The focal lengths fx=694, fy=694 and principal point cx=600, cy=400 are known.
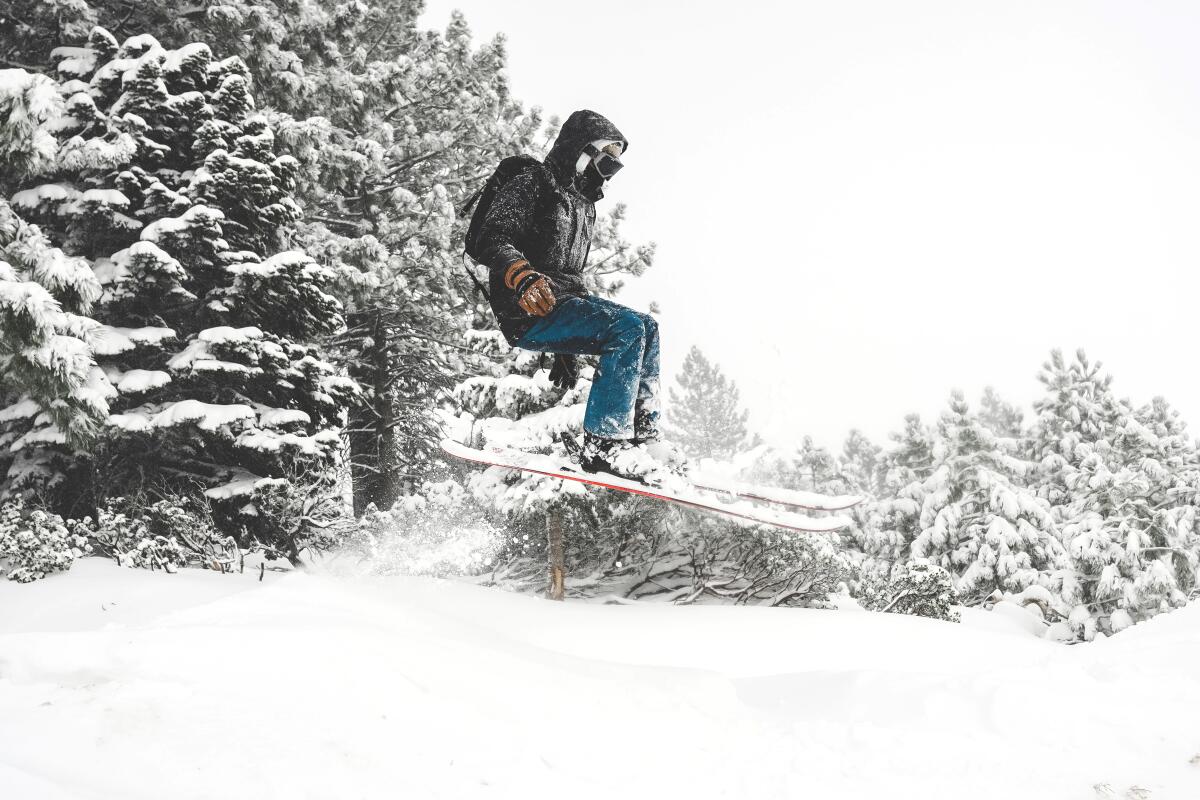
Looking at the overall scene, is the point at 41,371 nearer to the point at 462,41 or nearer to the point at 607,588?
the point at 607,588

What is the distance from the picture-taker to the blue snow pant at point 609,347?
12.1 feet

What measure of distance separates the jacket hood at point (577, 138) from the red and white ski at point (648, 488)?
1730 millimetres

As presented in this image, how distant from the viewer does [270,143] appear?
865cm

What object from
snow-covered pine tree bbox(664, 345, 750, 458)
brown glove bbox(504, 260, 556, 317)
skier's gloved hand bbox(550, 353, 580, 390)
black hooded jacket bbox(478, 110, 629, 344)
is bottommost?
skier's gloved hand bbox(550, 353, 580, 390)

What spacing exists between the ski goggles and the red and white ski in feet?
5.71

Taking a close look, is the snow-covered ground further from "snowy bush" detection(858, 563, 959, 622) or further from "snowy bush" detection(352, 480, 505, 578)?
"snowy bush" detection(858, 563, 959, 622)

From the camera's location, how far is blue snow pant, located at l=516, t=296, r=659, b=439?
3676 millimetres

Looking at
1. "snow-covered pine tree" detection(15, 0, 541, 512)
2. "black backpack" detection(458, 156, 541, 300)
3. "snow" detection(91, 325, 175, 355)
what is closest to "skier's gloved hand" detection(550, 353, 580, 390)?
"black backpack" detection(458, 156, 541, 300)

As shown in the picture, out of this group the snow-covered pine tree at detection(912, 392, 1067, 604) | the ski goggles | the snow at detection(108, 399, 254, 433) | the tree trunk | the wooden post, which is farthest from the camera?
the snow-covered pine tree at detection(912, 392, 1067, 604)

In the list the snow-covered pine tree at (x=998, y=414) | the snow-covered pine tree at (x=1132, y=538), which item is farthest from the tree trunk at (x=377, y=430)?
the snow-covered pine tree at (x=998, y=414)

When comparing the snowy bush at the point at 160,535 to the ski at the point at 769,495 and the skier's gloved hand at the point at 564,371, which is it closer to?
the skier's gloved hand at the point at 564,371

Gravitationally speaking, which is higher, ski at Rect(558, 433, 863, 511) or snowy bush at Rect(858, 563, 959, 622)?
ski at Rect(558, 433, 863, 511)

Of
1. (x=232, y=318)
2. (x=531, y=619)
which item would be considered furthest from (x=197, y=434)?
(x=531, y=619)

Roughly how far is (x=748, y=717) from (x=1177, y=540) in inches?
585
